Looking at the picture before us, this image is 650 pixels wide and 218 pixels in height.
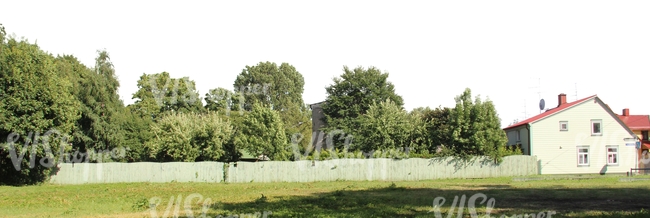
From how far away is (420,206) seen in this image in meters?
17.5

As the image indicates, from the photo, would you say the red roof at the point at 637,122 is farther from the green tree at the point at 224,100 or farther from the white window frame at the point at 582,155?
the green tree at the point at 224,100

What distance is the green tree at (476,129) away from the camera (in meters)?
37.8

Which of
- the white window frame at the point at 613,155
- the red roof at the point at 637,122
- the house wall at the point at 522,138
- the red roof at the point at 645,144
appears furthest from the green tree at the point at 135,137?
the red roof at the point at 637,122

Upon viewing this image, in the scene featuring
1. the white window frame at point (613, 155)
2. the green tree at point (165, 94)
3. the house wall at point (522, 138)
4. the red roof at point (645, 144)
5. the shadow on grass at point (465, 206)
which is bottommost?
the shadow on grass at point (465, 206)

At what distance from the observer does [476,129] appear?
3781 cm

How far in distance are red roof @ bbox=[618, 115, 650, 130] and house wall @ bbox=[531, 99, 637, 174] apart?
8448 millimetres

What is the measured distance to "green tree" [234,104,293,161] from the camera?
39.9 metres

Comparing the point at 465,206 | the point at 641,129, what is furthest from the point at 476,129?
the point at 641,129

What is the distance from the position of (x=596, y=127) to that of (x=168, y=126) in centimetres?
3376

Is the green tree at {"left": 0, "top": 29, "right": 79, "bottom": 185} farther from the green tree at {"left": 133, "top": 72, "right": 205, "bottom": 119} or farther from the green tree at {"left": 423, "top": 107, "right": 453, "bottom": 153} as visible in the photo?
the green tree at {"left": 133, "top": 72, "right": 205, "bottom": 119}

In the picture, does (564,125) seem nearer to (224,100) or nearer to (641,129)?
(641,129)

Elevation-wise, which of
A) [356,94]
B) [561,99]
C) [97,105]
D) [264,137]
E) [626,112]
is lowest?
[264,137]

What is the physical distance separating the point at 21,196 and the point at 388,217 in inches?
779

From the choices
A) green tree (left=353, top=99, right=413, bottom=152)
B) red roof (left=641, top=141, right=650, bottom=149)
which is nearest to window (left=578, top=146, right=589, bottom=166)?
red roof (left=641, top=141, right=650, bottom=149)
